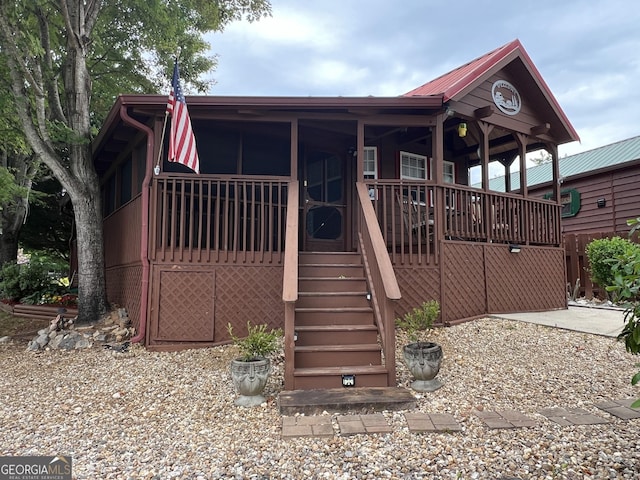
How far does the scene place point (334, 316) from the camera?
4.65 meters

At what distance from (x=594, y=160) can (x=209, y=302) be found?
12.9m

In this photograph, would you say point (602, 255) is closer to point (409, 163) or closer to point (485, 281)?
point (485, 281)

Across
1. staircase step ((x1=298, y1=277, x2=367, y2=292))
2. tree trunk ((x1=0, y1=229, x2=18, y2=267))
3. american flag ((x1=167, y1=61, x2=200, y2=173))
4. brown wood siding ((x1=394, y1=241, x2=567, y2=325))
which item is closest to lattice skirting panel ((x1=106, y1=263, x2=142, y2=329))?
american flag ((x1=167, y1=61, x2=200, y2=173))

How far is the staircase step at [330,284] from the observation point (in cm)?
517

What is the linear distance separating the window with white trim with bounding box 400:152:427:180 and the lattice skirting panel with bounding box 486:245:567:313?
2.46m

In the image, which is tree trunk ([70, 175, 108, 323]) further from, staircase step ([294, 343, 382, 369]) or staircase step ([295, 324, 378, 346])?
staircase step ([294, 343, 382, 369])

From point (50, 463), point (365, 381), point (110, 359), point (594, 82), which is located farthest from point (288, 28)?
point (594, 82)

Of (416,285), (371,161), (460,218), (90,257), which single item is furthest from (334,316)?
(90,257)

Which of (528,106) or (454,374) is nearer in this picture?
(454,374)

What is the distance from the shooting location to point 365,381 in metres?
3.82

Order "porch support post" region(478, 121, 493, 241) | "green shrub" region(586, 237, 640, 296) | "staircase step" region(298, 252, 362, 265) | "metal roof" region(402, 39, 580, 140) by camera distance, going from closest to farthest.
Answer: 1. "staircase step" region(298, 252, 362, 265)
2. "metal roof" region(402, 39, 580, 140)
3. "porch support post" region(478, 121, 493, 241)
4. "green shrub" region(586, 237, 640, 296)

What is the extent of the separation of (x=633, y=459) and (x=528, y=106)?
6.76 m

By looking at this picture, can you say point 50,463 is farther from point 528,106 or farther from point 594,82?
point 594,82

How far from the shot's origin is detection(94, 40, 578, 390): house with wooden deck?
4.67m
